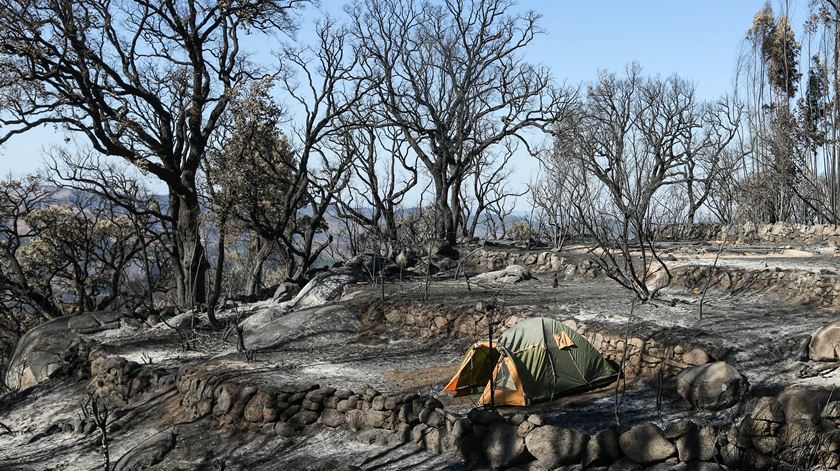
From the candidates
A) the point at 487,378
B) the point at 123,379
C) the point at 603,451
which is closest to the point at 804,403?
the point at 603,451

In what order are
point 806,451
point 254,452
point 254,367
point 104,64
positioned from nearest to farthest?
point 806,451, point 254,452, point 254,367, point 104,64

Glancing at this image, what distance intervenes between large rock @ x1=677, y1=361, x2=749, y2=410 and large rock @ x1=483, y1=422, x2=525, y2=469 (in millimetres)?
2822

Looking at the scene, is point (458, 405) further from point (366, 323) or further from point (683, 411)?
point (366, 323)

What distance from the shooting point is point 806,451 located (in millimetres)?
7309

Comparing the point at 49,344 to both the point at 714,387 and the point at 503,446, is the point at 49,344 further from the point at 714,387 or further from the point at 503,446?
the point at 714,387

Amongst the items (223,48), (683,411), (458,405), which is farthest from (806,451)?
(223,48)

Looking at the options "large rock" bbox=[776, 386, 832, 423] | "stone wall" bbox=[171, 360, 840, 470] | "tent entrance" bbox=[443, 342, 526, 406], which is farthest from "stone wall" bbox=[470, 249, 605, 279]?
"large rock" bbox=[776, 386, 832, 423]

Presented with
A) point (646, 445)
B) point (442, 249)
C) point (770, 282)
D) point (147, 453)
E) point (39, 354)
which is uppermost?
point (442, 249)

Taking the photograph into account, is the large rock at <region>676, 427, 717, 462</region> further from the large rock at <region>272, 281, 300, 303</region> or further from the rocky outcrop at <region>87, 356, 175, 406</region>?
the large rock at <region>272, 281, 300, 303</region>

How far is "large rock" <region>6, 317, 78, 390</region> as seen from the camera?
1774 centimetres

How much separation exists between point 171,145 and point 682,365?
1574 centimetres

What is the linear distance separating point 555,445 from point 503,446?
70 centimetres

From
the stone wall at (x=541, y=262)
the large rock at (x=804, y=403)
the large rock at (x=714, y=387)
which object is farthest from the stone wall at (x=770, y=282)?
the large rock at (x=804, y=403)

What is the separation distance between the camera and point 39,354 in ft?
60.1
